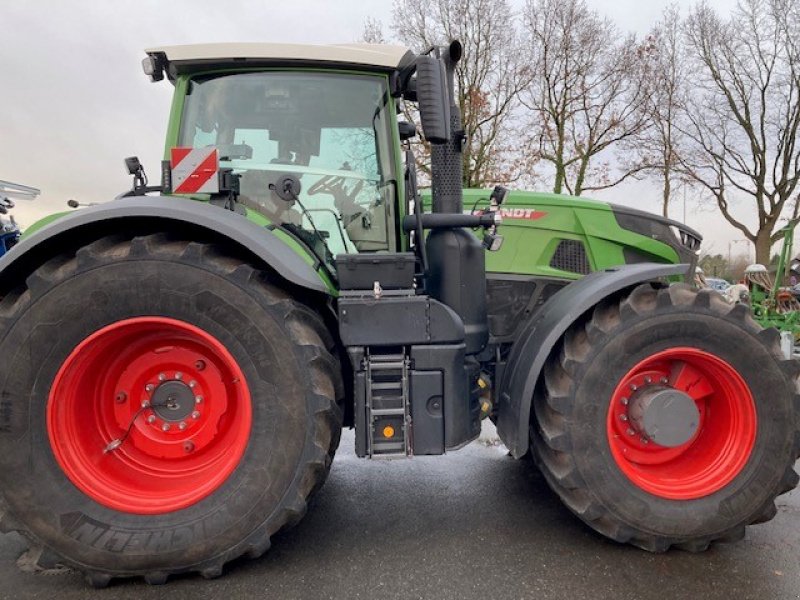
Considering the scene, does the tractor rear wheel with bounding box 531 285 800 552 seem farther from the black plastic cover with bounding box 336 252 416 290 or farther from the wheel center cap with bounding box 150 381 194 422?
the wheel center cap with bounding box 150 381 194 422

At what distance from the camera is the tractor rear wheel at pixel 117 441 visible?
2439 millimetres

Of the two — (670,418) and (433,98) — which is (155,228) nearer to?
(433,98)

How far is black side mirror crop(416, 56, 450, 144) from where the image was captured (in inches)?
101

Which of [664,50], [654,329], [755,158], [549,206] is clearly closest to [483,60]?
[664,50]

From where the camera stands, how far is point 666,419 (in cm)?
275

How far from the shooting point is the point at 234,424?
2717 millimetres

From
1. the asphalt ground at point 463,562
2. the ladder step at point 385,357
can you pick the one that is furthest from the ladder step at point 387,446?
the asphalt ground at point 463,562

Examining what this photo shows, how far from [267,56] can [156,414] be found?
6.00ft

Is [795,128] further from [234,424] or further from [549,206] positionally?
[234,424]

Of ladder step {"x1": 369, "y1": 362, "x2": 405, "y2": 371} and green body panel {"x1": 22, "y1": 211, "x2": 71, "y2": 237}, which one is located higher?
green body panel {"x1": 22, "y1": 211, "x2": 71, "y2": 237}

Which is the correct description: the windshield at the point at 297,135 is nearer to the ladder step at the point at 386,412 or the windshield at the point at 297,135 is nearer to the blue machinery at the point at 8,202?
the ladder step at the point at 386,412

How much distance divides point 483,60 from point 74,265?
17020mm

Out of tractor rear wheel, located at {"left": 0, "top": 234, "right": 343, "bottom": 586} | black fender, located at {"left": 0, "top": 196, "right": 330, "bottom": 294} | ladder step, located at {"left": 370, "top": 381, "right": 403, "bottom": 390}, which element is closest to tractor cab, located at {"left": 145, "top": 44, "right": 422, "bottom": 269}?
black fender, located at {"left": 0, "top": 196, "right": 330, "bottom": 294}

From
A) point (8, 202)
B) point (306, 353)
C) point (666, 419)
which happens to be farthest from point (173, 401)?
point (8, 202)
